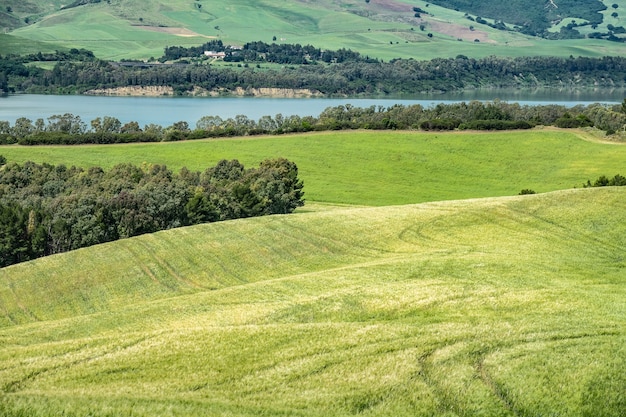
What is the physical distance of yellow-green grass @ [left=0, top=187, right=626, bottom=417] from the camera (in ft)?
61.9

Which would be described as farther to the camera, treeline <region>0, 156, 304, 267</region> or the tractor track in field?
treeline <region>0, 156, 304, 267</region>

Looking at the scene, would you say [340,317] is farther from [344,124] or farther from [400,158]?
[344,124]

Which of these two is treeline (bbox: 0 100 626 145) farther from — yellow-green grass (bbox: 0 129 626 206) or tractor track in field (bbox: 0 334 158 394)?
tractor track in field (bbox: 0 334 158 394)

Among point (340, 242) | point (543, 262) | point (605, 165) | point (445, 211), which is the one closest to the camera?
point (543, 262)

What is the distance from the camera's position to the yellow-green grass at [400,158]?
101m

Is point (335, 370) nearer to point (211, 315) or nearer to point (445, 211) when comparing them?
point (211, 315)

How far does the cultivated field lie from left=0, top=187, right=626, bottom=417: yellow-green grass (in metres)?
0.08

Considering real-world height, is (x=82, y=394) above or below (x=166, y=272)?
above

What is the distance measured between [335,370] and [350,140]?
104946 millimetres

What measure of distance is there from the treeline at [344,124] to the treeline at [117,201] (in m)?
32.1

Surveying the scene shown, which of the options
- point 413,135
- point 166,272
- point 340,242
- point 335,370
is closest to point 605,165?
point 413,135

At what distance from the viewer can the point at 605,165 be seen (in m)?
103

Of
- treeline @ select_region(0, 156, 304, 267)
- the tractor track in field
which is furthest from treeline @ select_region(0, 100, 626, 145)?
the tractor track in field

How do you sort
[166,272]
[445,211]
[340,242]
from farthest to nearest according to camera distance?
[445,211]
[340,242]
[166,272]
